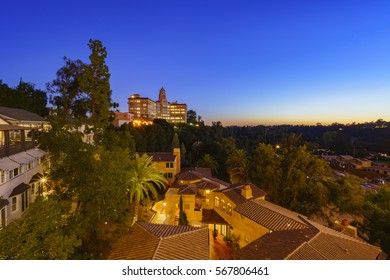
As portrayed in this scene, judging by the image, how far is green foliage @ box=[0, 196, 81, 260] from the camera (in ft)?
17.7

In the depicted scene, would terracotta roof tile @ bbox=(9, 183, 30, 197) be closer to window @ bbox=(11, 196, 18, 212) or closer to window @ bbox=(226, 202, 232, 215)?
window @ bbox=(11, 196, 18, 212)

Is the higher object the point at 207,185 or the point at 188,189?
the point at 207,185

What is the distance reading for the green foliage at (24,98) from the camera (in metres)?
27.2

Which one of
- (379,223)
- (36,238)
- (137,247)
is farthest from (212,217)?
(36,238)

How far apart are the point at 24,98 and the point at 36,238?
1212 inches

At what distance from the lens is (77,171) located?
11562mm

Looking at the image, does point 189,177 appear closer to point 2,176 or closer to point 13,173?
point 13,173

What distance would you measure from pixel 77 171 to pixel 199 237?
713cm

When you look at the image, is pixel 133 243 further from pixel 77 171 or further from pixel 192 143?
pixel 192 143

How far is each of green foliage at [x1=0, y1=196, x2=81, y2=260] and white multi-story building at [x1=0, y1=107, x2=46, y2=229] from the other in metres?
5.33

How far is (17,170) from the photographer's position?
41.9 feet

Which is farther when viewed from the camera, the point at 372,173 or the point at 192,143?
the point at 372,173

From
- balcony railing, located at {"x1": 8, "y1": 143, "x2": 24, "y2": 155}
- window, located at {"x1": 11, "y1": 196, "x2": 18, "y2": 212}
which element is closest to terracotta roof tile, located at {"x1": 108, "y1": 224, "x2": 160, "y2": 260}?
window, located at {"x1": 11, "y1": 196, "x2": 18, "y2": 212}
